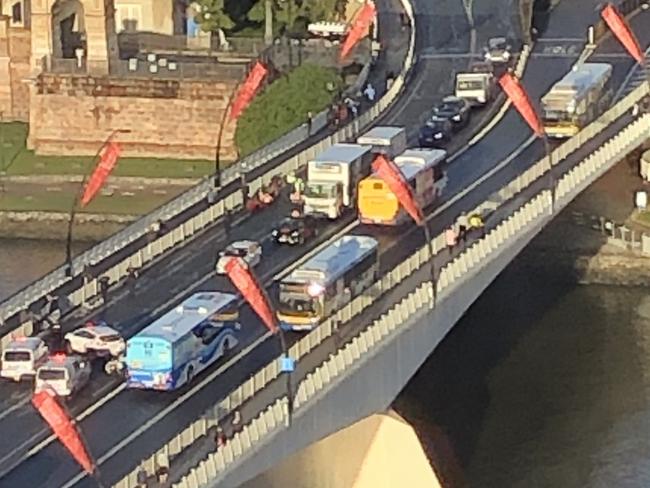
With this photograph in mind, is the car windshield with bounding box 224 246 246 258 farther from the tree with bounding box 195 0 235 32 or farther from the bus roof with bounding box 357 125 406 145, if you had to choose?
the tree with bounding box 195 0 235 32

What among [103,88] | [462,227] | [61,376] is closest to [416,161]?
[462,227]

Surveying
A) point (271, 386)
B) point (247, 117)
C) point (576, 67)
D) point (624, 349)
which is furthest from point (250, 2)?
point (271, 386)

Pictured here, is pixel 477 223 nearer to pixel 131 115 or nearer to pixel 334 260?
pixel 334 260

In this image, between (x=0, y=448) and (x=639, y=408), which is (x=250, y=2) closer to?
(x=639, y=408)

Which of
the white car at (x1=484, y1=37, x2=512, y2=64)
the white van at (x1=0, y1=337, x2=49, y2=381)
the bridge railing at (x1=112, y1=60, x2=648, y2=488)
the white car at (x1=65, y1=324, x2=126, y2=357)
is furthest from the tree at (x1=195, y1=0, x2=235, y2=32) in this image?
the white van at (x1=0, y1=337, x2=49, y2=381)

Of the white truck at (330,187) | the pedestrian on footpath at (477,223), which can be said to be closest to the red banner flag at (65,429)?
the pedestrian on footpath at (477,223)

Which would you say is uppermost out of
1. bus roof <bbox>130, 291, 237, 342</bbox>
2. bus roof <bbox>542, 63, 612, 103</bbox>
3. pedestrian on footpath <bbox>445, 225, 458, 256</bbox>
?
bus roof <bbox>542, 63, 612, 103</bbox>
